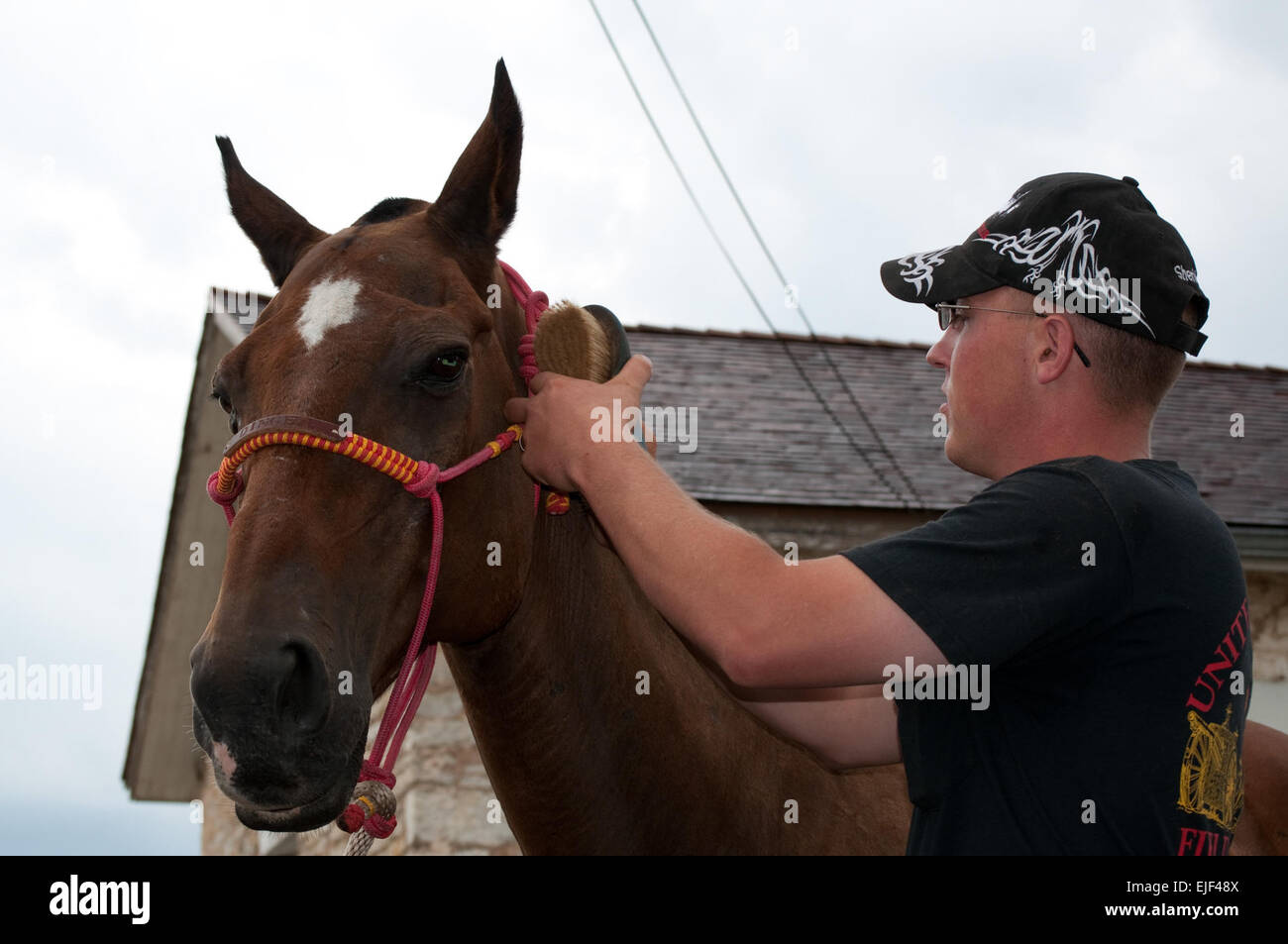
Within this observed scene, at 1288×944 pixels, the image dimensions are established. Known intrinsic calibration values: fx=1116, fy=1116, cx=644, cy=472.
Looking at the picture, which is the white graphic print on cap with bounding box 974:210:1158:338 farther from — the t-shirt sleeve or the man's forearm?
the man's forearm

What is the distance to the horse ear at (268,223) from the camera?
9.46ft

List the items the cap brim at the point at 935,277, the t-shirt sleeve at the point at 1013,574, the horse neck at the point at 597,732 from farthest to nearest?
the horse neck at the point at 597,732
the cap brim at the point at 935,277
the t-shirt sleeve at the point at 1013,574

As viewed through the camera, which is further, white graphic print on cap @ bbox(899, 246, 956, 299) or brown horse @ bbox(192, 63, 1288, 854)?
white graphic print on cap @ bbox(899, 246, 956, 299)

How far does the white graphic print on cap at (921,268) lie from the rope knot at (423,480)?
1.04 m

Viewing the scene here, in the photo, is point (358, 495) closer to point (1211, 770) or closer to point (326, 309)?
point (326, 309)

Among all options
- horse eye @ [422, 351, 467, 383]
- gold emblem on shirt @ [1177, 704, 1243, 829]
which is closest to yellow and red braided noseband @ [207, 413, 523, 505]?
horse eye @ [422, 351, 467, 383]

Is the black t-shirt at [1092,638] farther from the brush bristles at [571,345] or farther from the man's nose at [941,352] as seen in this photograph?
the brush bristles at [571,345]

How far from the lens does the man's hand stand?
2260mm

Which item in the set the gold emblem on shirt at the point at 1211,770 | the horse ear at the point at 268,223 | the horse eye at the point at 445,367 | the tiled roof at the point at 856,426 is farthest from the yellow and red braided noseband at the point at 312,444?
the tiled roof at the point at 856,426

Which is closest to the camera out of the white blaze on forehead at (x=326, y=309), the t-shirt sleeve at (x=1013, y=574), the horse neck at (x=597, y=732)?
the t-shirt sleeve at (x=1013, y=574)

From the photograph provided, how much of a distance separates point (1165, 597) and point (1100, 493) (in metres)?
0.19
